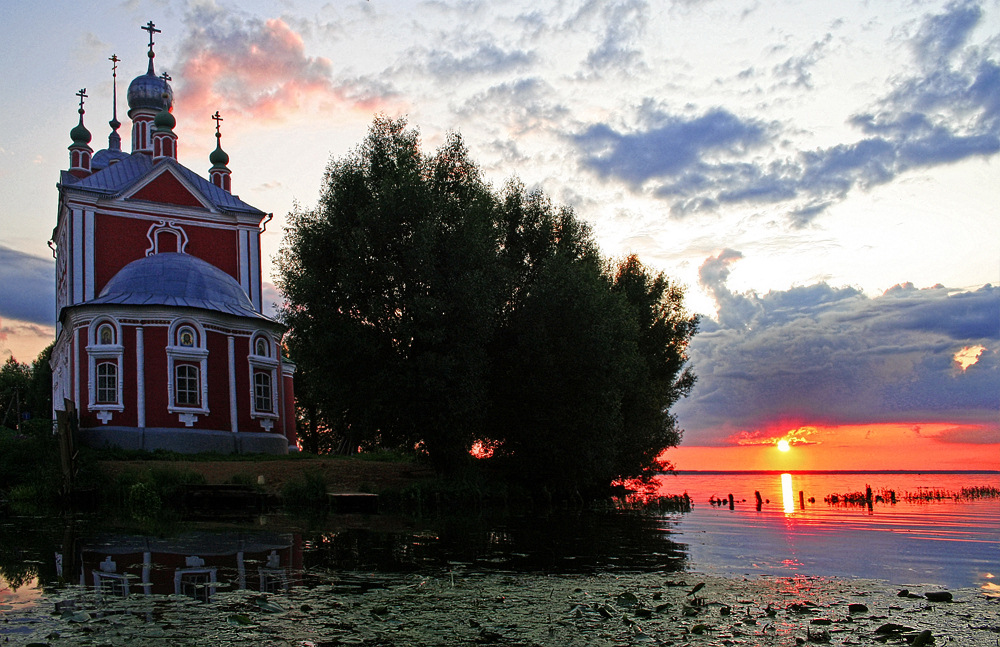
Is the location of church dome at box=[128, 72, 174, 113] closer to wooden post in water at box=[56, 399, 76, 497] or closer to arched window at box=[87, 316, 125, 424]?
arched window at box=[87, 316, 125, 424]

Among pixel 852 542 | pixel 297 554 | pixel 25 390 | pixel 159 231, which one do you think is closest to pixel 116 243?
pixel 159 231

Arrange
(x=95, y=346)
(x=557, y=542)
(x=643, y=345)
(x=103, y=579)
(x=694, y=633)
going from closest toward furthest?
(x=694, y=633), (x=103, y=579), (x=557, y=542), (x=95, y=346), (x=643, y=345)

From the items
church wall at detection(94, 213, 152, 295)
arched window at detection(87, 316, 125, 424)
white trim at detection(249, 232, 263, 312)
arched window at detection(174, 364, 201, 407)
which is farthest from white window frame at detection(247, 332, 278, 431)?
church wall at detection(94, 213, 152, 295)

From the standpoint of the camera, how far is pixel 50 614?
318 inches

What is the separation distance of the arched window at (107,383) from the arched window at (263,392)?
20.2 feet

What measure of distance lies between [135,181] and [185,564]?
34.7m

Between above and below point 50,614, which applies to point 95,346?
above

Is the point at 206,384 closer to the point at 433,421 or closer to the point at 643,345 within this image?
the point at 433,421

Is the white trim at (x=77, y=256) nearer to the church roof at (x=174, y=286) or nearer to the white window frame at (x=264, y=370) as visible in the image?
the church roof at (x=174, y=286)

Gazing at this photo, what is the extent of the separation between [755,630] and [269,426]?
110ft

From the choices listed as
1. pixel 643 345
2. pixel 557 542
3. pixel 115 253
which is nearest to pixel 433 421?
pixel 557 542

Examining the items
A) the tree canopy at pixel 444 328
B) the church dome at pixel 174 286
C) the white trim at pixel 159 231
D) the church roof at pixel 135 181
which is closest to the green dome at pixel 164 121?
Result: the church roof at pixel 135 181

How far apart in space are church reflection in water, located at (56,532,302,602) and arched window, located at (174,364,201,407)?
2063cm

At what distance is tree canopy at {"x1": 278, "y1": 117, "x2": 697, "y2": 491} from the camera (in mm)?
26938
